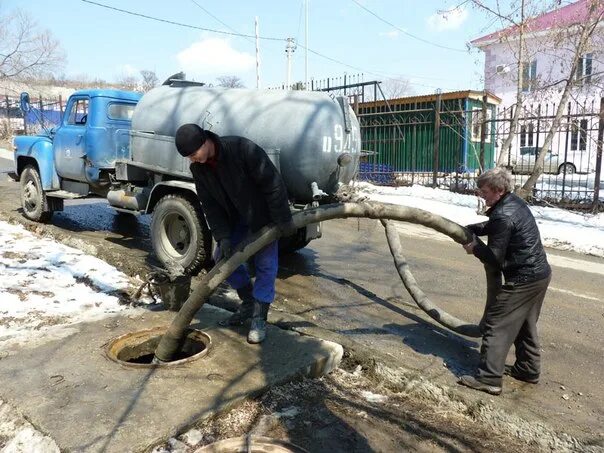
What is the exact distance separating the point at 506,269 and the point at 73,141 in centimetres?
736

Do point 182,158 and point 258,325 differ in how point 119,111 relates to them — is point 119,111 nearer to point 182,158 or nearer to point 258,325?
point 182,158

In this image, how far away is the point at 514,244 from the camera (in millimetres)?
3762

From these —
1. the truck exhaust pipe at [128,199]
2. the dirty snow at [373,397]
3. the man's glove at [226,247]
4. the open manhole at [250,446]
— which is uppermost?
the truck exhaust pipe at [128,199]

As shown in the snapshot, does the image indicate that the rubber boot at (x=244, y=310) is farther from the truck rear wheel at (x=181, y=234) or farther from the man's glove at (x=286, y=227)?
the truck rear wheel at (x=181, y=234)

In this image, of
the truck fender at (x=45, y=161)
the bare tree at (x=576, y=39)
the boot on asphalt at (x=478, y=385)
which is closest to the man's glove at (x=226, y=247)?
the boot on asphalt at (x=478, y=385)

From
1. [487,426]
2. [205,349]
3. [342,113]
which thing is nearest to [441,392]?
[487,426]

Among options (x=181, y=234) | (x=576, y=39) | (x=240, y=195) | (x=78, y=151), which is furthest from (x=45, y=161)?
(x=576, y=39)

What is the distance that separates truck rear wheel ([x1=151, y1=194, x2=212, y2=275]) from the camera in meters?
6.23

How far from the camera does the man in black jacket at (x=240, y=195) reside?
147 inches

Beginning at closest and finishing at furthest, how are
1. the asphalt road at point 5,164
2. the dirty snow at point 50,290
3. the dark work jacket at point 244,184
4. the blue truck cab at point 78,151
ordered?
the dark work jacket at point 244,184 → the dirty snow at point 50,290 → the blue truck cab at point 78,151 → the asphalt road at point 5,164

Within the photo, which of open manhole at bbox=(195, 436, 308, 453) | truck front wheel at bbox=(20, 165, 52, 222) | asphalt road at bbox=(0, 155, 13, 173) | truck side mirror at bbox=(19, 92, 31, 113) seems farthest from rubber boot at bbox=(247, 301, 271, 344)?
asphalt road at bbox=(0, 155, 13, 173)

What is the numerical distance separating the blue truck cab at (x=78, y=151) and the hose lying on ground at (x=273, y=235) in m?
5.27

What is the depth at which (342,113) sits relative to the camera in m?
6.15

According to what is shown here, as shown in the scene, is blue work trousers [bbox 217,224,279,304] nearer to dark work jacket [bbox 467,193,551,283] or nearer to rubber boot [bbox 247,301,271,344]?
rubber boot [bbox 247,301,271,344]
